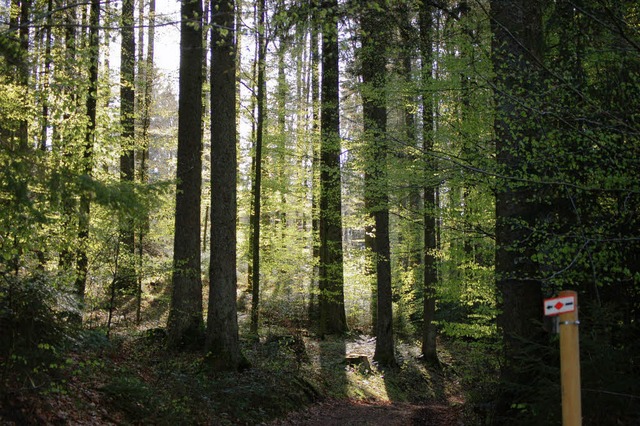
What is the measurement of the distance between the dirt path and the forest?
0.09m

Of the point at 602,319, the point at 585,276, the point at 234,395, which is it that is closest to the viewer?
the point at 602,319

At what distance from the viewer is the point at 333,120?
15.9 meters

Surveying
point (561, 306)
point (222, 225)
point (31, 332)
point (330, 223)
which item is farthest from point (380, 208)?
point (561, 306)

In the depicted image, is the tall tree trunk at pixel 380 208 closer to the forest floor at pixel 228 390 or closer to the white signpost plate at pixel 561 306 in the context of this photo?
the forest floor at pixel 228 390

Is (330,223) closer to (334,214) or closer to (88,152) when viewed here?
(334,214)

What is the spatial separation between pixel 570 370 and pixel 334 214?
13.0 metres

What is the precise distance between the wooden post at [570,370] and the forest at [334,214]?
0.14 m

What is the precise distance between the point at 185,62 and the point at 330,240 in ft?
24.1

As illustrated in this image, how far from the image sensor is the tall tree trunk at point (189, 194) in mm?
11516

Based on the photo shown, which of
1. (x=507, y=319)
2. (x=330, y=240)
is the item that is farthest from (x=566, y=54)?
(x=330, y=240)

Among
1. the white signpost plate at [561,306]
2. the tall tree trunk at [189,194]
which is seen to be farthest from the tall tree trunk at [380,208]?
the white signpost plate at [561,306]

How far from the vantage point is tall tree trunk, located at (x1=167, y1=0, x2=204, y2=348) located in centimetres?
1152

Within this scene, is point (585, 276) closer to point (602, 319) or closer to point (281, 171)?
point (602, 319)

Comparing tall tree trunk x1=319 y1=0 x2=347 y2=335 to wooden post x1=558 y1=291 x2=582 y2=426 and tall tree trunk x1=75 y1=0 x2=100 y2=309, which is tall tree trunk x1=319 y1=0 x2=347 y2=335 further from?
wooden post x1=558 y1=291 x2=582 y2=426
